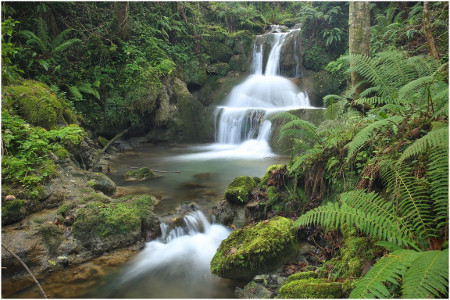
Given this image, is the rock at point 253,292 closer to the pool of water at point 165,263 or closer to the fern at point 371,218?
the pool of water at point 165,263

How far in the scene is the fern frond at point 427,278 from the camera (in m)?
1.69

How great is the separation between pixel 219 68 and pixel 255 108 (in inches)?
152

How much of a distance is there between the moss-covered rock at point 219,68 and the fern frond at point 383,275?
13182 mm

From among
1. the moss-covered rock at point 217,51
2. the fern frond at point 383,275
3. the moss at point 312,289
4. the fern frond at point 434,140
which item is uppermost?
the moss-covered rock at point 217,51

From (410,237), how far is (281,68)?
44.0ft

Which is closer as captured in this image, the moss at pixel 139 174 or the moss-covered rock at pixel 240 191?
the moss-covered rock at pixel 240 191

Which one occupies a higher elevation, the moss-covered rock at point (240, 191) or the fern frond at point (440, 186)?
the fern frond at point (440, 186)

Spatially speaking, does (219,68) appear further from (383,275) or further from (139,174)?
(383,275)

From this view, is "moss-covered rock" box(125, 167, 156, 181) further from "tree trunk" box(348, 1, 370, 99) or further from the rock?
"tree trunk" box(348, 1, 370, 99)

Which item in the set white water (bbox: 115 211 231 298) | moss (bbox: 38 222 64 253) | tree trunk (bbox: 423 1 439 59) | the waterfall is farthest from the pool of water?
tree trunk (bbox: 423 1 439 59)

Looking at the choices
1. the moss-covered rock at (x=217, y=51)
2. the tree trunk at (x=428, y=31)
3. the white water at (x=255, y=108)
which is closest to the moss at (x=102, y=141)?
the white water at (x=255, y=108)

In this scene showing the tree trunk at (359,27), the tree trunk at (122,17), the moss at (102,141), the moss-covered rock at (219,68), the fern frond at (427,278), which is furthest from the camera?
the moss-covered rock at (219,68)

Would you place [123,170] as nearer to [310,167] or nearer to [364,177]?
[310,167]

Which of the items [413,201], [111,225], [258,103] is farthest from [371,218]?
[258,103]
